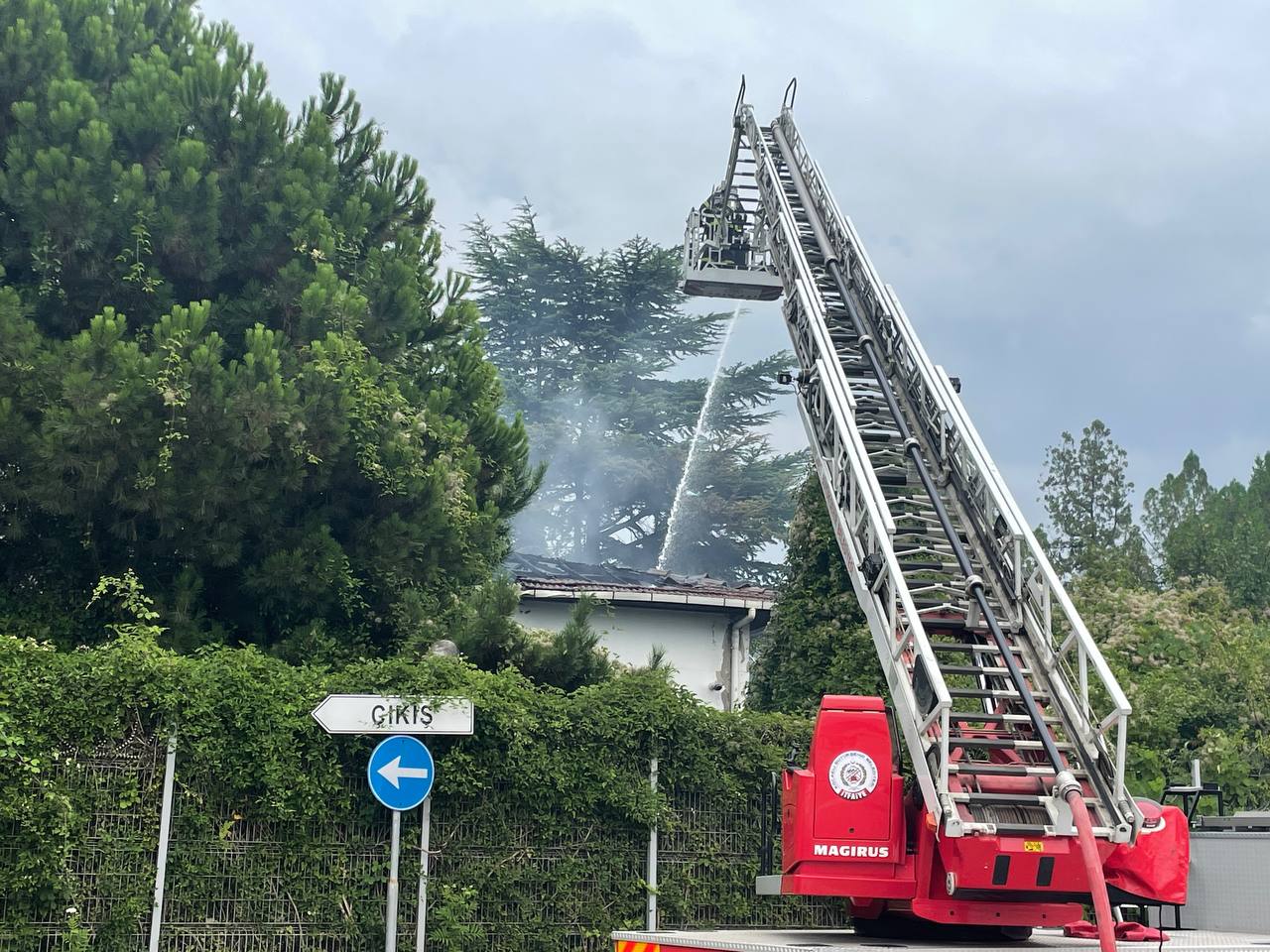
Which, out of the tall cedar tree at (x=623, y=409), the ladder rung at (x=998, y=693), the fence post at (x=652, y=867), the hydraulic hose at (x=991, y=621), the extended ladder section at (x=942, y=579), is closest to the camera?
the hydraulic hose at (x=991, y=621)

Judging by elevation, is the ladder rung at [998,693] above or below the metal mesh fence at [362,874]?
above

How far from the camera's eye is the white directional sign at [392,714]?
425 inches

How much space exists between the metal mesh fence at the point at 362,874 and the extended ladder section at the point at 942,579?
2.96 meters

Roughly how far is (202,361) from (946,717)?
847cm

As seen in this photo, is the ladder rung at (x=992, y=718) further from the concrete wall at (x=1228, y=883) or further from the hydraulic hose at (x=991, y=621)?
the concrete wall at (x=1228, y=883)

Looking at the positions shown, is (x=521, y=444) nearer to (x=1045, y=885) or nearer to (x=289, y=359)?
(x=289, y=359)

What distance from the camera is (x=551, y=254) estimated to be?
49031 mm

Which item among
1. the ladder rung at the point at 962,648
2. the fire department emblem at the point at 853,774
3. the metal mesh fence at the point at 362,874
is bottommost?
the metal mesh fence at the point at 362,874

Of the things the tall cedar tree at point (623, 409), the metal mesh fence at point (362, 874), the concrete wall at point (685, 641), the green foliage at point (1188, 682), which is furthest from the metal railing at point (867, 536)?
the tall cedar tree at point (623, 409)

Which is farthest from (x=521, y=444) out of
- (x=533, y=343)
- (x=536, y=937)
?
(x=533, y=343)

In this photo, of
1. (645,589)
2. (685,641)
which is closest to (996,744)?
(645,589)

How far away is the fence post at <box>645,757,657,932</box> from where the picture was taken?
12.3 metres

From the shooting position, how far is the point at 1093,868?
25.5ft

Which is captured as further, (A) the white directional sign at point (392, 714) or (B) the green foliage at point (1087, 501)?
(B) the green foliage at point (1087, 501)
